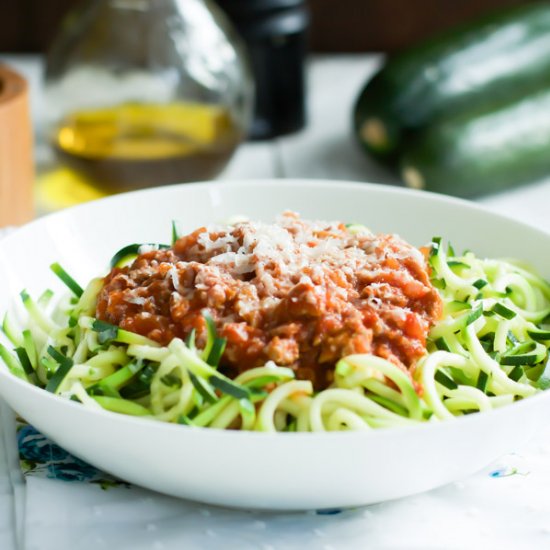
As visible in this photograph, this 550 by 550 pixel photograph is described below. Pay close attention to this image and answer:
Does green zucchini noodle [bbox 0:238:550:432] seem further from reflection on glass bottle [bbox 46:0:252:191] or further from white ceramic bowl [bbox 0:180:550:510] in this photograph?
reflection on glass bottle [bbox 46:0:252:191]

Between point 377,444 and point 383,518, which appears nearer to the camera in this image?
point 377,444

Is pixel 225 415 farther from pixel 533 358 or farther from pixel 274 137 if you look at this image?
pixel 274 137

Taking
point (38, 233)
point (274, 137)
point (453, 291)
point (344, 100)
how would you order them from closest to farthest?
1. point (453, 291)
2. point (38, 233)
3. point (274, 137)
4. point (344, 100)

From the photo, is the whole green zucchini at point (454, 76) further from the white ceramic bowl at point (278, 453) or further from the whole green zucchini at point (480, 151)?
the white ceramic bowl at point (278, 453)

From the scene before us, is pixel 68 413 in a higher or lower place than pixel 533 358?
higher

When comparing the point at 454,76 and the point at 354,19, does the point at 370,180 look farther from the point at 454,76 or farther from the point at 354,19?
the point at 354,19

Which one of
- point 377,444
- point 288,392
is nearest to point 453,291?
point 288,392

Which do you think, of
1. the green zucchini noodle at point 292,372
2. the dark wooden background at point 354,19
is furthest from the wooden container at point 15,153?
the dark wooden background at point 354,19

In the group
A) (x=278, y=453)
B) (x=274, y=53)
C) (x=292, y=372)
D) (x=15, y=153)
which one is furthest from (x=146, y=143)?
(x=278, y=453)
